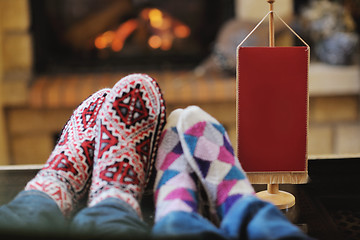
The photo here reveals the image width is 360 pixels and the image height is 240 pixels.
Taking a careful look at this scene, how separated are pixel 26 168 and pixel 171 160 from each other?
369mm

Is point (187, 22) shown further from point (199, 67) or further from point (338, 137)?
point (338, 137)

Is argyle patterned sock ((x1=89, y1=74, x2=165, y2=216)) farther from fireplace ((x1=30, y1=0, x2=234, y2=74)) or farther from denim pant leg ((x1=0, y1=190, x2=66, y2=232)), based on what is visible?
fireplace ((x1=30, y1=0, x2=234, y2=74))

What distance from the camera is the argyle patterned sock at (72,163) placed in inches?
28.0

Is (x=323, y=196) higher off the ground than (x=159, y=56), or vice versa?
(x=159, y=56)

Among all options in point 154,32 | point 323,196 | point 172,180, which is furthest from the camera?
point 154,32

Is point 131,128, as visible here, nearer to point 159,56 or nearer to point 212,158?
point 212,158

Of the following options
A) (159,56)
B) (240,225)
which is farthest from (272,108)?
(159,56)

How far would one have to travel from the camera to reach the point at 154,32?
7.59 feet

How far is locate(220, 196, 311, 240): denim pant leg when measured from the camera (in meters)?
0.55

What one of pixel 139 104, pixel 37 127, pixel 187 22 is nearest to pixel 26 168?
pixel 139 104

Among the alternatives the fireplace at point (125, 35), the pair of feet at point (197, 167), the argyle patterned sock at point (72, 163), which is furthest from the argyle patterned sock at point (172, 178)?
the fireplace at point (125, 35)

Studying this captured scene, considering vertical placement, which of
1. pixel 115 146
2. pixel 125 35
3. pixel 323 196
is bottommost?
pixel 323 196

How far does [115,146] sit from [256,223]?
0.30 metres

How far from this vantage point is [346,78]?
2.06 metres
